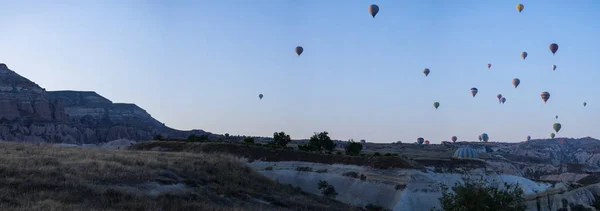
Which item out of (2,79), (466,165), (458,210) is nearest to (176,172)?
(458,210)

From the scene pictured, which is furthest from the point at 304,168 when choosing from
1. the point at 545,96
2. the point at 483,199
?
the point at 545,96

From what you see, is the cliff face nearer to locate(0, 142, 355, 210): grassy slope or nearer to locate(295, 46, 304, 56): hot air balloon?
locate(295, 46, 304, 56): hot air balloon

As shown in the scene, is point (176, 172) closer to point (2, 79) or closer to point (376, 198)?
point (376, 198)

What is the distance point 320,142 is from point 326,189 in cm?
2401

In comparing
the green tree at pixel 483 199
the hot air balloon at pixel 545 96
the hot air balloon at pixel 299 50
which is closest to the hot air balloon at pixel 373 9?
the hot air balloon at pixel 299 50

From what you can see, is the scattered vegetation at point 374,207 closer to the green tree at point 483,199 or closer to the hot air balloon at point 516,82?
the green tree at point 483,199

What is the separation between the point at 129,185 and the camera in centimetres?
2375

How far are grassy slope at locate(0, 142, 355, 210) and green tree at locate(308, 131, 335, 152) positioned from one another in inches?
1632

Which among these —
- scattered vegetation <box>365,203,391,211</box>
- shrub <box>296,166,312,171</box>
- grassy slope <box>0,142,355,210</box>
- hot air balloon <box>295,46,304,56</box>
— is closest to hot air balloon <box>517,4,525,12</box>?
hot air balloon <box>295,46,304,56</box>

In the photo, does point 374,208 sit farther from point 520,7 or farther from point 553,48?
point 553,48

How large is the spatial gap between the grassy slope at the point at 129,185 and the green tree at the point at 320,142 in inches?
1632

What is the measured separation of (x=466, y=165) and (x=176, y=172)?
43.0 m

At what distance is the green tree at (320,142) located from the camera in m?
76.6

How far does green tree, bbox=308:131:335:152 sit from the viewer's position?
251ft
